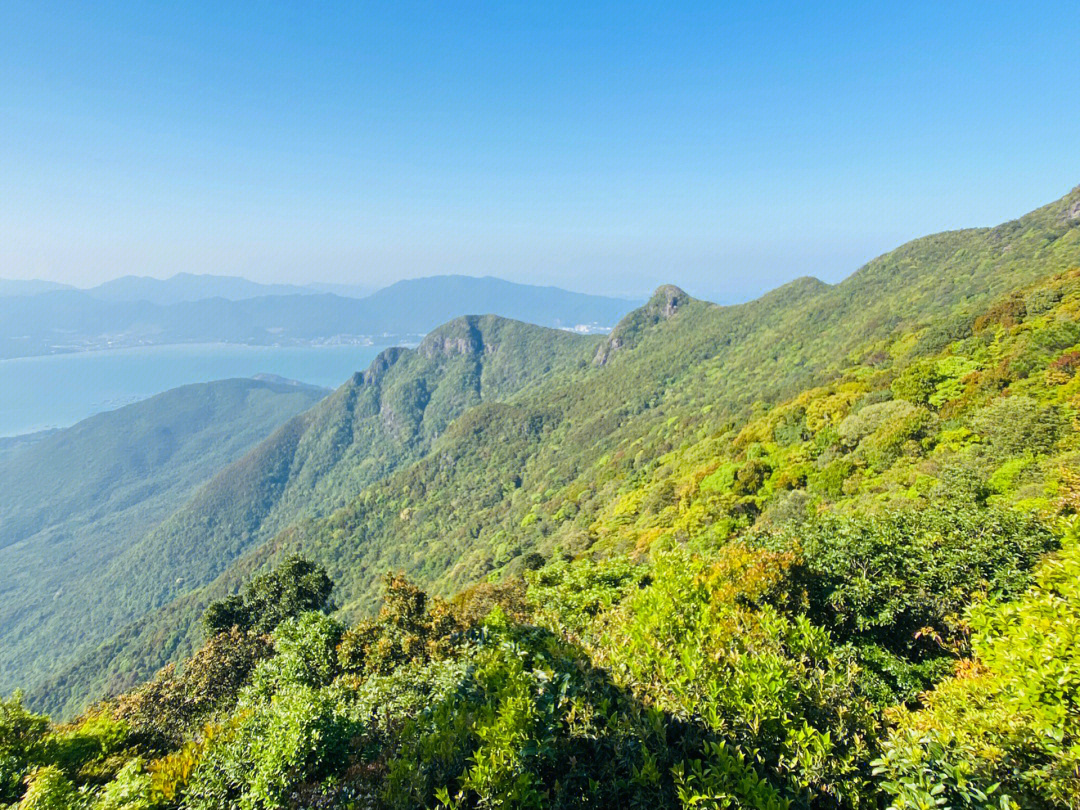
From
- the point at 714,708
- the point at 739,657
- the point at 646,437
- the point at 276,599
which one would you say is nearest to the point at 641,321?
the point at 646,437

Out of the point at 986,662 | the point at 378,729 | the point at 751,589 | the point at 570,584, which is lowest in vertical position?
the point at 570,584

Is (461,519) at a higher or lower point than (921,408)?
lower

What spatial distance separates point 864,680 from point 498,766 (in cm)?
892

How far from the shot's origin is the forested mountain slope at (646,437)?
43844 mm

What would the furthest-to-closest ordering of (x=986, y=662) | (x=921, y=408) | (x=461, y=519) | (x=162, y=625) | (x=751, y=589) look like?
(x=461, y=519) < (x=162, y=625) < (x=921, y=408) < (x=751, y=589) < (x=986, y=662)

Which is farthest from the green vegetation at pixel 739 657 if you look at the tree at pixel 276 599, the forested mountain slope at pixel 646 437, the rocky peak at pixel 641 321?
the rocky peak at pixel 641 321

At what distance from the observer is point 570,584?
18.8m

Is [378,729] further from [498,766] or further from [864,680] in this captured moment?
[864,680]

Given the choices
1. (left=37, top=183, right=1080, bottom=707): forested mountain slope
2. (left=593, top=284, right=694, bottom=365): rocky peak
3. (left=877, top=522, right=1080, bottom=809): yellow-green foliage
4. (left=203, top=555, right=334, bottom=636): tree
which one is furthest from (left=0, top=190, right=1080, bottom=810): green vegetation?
(left=593, top=284, right=694, bottom=365): rocky peak

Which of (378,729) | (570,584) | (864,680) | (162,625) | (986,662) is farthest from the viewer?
(162,625)

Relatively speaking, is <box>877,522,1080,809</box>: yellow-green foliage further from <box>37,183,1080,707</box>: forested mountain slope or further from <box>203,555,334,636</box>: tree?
<box>203,555,334,636</box>: tree

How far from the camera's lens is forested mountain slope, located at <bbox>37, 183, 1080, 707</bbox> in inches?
1726

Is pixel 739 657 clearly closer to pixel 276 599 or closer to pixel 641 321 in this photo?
pixel 276 599

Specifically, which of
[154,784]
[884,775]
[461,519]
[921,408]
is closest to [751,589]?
[884,775]
